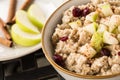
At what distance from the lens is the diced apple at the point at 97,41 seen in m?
0.90

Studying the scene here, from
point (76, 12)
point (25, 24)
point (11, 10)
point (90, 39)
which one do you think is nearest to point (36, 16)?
point (25, 24)

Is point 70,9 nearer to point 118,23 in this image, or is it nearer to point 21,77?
point 118,23

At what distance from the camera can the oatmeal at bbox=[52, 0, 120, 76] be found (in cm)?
88

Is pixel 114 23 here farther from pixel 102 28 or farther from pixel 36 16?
pixel 36 16

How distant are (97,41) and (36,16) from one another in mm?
476

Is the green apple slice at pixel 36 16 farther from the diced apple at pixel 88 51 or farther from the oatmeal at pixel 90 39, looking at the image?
the diced apple at pixel 88 51

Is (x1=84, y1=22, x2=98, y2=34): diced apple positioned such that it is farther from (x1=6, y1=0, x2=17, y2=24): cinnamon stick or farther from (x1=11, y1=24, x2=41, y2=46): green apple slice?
(x1=6, y1=0, x2=17, y2=24): cinnamon stick

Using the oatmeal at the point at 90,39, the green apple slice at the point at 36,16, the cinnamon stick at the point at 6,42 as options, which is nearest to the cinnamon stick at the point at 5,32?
the cinnamon stick at the point at 6,42

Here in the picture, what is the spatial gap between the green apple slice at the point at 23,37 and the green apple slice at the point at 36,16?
0.23 ft

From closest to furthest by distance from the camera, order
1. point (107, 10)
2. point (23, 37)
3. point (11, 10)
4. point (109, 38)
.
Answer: point (109, 38) → point (107, 10) → point (23, 37) → point (11, 10)

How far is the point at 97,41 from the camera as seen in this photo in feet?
2.94

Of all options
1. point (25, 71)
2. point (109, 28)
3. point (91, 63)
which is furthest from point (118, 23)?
point (25, 71)

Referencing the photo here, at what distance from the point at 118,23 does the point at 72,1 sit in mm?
232

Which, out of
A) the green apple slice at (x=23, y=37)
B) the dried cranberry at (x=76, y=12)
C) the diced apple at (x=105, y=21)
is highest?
the dried cranberry at (x=76, y=12)
